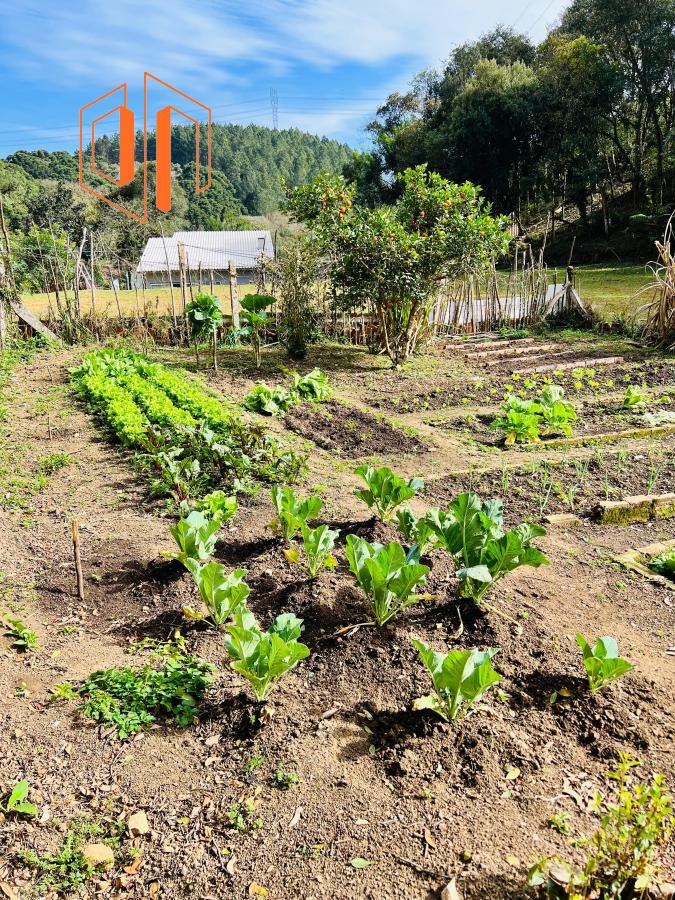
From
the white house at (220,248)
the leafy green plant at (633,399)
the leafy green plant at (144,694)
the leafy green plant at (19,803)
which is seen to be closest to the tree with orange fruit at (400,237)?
the leafy green plant at (633,399)

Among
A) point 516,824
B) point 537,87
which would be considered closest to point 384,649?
point 516,824

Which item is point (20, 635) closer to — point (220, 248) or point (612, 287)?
point (612, 287)

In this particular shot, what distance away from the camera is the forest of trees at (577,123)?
2345 cm

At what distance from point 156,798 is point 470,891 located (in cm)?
114

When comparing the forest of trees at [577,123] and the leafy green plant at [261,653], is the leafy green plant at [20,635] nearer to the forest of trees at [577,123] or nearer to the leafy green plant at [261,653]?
the leafy green plant at [261,653]

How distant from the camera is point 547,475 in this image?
17.2ft

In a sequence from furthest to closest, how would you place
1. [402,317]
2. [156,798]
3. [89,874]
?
1. [402,317]
2. [156,798]
3. [89,874]

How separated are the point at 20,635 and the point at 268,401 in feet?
16.1

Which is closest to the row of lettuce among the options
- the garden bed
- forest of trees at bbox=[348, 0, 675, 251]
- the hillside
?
the garden bed

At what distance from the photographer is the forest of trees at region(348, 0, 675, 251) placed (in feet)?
76.9

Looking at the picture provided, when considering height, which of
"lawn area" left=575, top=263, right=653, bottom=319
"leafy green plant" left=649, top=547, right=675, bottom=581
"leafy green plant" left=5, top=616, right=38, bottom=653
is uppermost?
"lawn area" left=575, top=263, right=653, bottom=319

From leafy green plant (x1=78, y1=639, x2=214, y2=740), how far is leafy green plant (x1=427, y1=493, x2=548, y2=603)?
1.36 metres

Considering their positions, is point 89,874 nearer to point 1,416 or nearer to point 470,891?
point 470,891

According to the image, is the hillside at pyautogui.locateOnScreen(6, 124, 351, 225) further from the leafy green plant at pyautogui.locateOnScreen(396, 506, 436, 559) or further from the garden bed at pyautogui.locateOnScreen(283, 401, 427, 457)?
the leafy green plant at pyautogui.locateOnScreen(396, 506, 436, 559)
